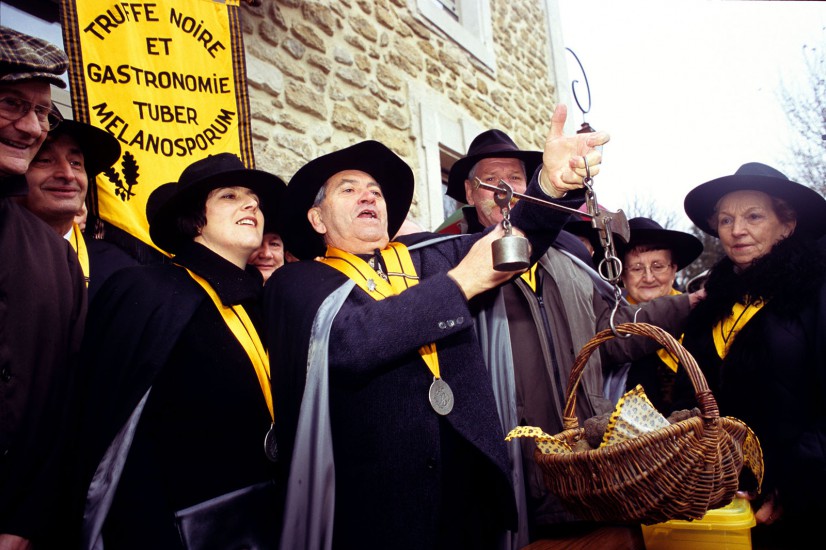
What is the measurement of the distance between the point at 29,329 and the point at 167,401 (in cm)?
47

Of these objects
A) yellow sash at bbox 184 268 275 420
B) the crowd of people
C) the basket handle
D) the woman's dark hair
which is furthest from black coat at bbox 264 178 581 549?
the woman's dark hair

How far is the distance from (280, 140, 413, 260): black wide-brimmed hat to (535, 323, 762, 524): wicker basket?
138 centimetres

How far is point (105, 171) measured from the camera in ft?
9.14

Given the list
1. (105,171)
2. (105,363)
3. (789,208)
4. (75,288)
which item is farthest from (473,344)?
(105,171)

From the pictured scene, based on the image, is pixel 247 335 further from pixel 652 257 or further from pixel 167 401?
pixel 652 257

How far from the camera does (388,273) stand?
84.3 inches

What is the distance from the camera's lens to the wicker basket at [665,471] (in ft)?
4.54

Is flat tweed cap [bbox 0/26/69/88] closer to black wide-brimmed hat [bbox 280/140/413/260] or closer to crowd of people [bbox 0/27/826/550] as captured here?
crowd of people [bbox 0/27/826/550]

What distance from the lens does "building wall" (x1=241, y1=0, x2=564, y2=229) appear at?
153 inches

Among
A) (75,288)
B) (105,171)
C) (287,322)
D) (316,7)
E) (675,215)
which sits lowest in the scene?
(287,322)

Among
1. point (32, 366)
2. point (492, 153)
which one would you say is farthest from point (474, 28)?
point (32, 366)

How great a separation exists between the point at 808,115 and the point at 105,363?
11600 millimetres

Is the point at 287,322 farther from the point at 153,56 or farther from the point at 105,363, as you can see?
the point at 153,56

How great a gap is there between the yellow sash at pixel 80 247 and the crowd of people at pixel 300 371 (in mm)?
13
